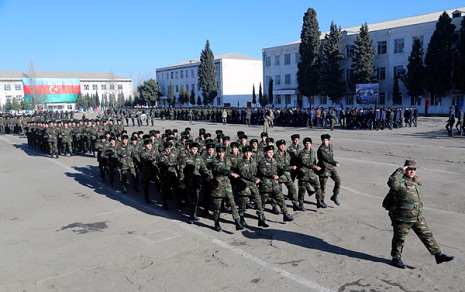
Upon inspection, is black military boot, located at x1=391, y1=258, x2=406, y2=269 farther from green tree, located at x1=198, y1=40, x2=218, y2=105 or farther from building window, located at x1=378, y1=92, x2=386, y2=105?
green tree, located at x1=198, y1=40, x2=218, y2=105

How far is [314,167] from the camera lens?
8.83 meters

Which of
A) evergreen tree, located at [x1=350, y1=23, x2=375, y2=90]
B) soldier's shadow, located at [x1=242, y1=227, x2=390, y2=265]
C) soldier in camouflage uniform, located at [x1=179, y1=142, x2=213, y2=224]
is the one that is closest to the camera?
soldier's shadow, located at [x1=242, y1=227, x2=390, y2=265]

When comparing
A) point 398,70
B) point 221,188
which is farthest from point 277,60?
point 221,188

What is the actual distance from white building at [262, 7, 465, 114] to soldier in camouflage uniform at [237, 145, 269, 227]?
35803 millimetres

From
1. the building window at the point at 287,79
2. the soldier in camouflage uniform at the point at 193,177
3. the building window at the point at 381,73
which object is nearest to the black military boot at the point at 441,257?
the soldier in camouflage uniform at the point at 193,177

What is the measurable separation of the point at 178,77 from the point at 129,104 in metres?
16.0

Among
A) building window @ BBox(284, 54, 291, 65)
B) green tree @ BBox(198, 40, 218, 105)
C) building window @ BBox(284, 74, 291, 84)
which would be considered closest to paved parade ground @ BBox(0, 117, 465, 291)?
building window @ BBox(284, 74, 291, 84)

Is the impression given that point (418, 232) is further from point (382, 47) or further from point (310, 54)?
point (310, 54)

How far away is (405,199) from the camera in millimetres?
5652

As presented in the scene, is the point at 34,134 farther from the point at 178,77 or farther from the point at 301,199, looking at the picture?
the point at 178,77

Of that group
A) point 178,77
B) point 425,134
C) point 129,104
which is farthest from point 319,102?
point 129,104

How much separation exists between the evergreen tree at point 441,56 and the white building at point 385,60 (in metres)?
1.81

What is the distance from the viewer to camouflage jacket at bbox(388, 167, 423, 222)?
222 inches

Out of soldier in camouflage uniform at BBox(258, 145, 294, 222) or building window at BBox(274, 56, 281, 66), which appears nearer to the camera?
soldier in camouflage uniform at BBox(258, 145, 294, 222)
